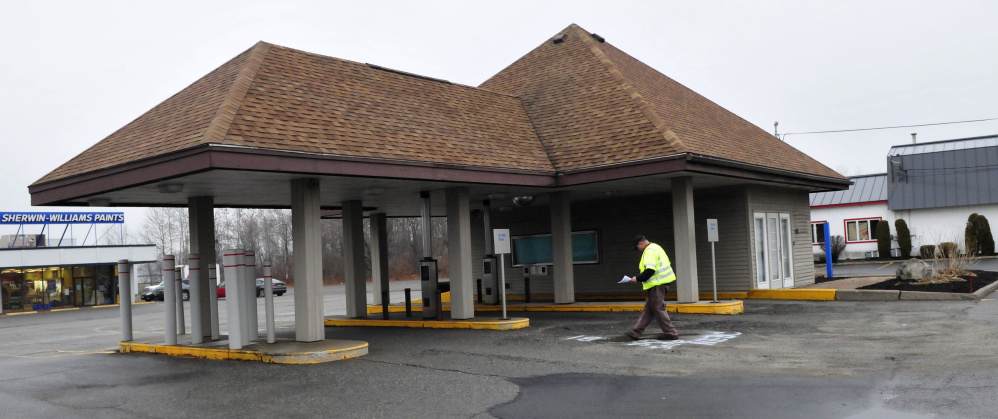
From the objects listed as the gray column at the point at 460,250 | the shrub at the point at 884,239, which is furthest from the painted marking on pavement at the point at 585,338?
the shrub at the point at 884,239

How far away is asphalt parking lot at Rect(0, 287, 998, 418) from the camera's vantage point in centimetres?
798

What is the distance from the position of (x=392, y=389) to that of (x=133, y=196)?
858 centimetres

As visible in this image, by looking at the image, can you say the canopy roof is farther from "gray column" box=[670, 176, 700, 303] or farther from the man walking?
the man walking

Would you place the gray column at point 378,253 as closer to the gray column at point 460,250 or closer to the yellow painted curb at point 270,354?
the gray column at point 460,250

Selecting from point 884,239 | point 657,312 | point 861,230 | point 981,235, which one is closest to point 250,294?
point 657,312

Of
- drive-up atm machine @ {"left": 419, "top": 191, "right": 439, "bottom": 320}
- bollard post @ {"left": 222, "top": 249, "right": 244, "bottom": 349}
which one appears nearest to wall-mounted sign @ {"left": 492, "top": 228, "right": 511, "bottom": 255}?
drive-up atm machine @ {"left": 419, "top": 191, "right": 439, "bottom": 320}

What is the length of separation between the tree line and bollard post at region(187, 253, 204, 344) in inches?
2196

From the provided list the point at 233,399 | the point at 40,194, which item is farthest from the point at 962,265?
the point at 40,194

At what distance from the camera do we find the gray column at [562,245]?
19.2m

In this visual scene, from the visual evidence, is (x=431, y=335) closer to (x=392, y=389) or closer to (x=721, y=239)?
(x=392, y=389)

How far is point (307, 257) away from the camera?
43.2 feet

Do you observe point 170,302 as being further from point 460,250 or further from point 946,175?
point 946,175

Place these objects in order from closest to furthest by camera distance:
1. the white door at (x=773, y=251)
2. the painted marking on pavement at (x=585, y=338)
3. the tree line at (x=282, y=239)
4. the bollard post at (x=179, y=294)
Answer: the painted marking on pavement at (x=585, y=338) < the bollard post at (x=179, y=294) < the white door at (x=773, y=251) < the tree line at (x=282, y=239)

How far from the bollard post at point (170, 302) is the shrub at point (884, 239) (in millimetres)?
37217
